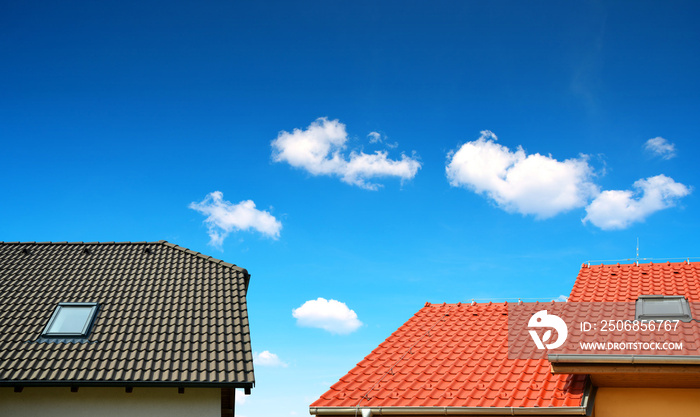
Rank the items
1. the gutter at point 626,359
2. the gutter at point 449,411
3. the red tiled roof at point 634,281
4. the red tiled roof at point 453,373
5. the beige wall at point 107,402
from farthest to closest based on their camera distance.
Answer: the beige wall at point 107,402 < the red tiled roof at point 634,281 < the red tiled roof at point 453,373 < the gutter at point 449,411 < the gutter at point 626,359

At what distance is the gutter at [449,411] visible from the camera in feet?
25.2

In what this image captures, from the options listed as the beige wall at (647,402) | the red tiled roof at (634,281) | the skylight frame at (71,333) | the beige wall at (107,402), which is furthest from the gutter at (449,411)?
the skylight frame at (71,333)

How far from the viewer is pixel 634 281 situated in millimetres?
11375

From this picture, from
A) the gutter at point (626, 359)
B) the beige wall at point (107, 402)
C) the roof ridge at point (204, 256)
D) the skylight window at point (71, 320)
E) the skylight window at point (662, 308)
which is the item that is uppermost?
the roof ridge at point (204, 256)

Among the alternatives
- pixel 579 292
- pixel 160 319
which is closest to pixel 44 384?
pixel 160 319

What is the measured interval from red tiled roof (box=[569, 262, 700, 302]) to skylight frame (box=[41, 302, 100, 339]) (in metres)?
10.2

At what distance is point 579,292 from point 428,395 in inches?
162

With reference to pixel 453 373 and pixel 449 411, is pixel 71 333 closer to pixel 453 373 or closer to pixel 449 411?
pixel 453 373

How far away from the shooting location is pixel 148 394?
35.2ft

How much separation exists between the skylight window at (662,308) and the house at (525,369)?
0.8 inches

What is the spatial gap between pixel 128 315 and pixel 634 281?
11.1 meters

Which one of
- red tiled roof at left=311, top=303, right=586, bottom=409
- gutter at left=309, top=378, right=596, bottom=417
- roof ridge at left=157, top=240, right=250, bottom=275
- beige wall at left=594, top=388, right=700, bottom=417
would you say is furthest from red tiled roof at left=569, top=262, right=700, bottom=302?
roof ridge at left=157, top=240, right=250, bottom=275

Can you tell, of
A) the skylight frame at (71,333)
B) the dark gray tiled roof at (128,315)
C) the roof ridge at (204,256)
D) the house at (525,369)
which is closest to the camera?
the house at (525,369)

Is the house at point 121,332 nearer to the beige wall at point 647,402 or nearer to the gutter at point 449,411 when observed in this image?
the gutter at point 449,411
